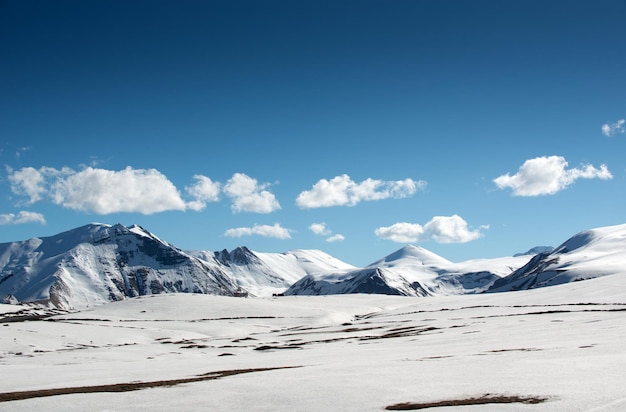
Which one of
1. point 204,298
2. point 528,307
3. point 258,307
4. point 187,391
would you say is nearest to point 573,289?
point 528,307

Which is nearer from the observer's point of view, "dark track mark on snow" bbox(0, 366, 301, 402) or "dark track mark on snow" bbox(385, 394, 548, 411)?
"dark track mark on snow" bbox(385, 394, 548, 411)

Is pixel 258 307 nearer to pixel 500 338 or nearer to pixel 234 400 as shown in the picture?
pixel 500 338

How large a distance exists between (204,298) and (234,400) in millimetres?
118323

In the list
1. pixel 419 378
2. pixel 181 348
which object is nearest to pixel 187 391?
pixel 419 378

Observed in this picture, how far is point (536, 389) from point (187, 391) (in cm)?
1423

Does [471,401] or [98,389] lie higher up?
[98,389]

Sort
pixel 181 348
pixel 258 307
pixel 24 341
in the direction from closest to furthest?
1. pixel 181 348
2. pixel 24 341
3. pixel 258 307

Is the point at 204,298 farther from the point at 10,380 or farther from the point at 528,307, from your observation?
the point at 10,380

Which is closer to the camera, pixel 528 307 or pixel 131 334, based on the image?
pixel 131 334

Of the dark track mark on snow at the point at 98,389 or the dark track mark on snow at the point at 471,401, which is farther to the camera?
the dark track mark on snow at the point at 98,389

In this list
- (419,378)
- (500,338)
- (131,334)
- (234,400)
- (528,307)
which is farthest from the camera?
(528,307)

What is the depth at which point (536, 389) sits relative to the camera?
60.1 feet

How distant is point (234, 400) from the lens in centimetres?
2072

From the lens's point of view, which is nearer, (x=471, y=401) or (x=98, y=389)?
(x=471, y=401)
